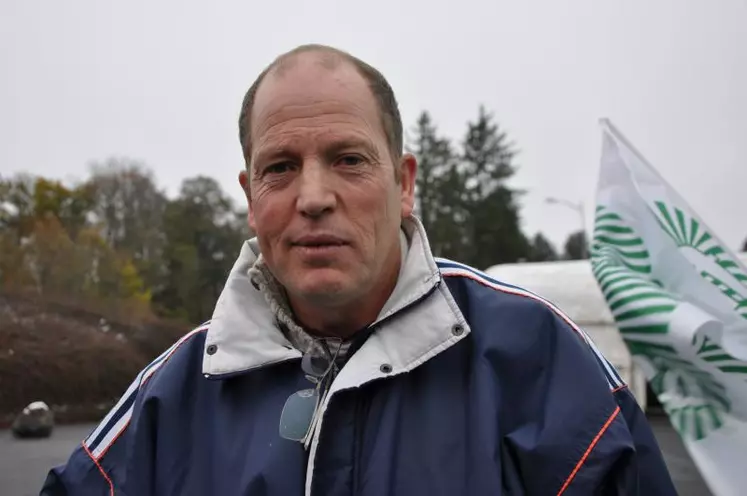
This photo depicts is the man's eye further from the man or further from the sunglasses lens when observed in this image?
the sunglasses lens

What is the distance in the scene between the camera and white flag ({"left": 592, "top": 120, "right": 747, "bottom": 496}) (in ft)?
11.5

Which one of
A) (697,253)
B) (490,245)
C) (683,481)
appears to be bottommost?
(683,481)

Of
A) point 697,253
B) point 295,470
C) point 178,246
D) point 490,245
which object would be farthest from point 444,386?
point 490,245

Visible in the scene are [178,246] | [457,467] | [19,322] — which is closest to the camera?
[457,467]

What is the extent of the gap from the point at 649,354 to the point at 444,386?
2634 mm

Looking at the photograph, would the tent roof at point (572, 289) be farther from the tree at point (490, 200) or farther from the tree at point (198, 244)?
the tree at point (490, 200)

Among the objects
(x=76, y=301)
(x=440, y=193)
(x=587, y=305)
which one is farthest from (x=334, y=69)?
(x=440, y=193)

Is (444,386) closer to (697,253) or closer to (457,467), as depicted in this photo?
(457,467)

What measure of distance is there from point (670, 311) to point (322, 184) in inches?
109

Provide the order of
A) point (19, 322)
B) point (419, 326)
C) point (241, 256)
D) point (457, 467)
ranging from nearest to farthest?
1. point (457, 467)
2. point (419, 326)
3. point (241, 256)
4. point (19, 322)

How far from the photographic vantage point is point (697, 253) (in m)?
4.18

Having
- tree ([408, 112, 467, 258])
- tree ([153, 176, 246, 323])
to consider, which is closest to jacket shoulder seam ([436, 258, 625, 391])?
tree ([153, 176, 246, 323])

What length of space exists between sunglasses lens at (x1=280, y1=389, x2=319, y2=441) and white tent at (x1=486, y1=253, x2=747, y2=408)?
6.65 metres

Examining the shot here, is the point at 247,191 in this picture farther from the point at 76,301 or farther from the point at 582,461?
the point at 76,301
